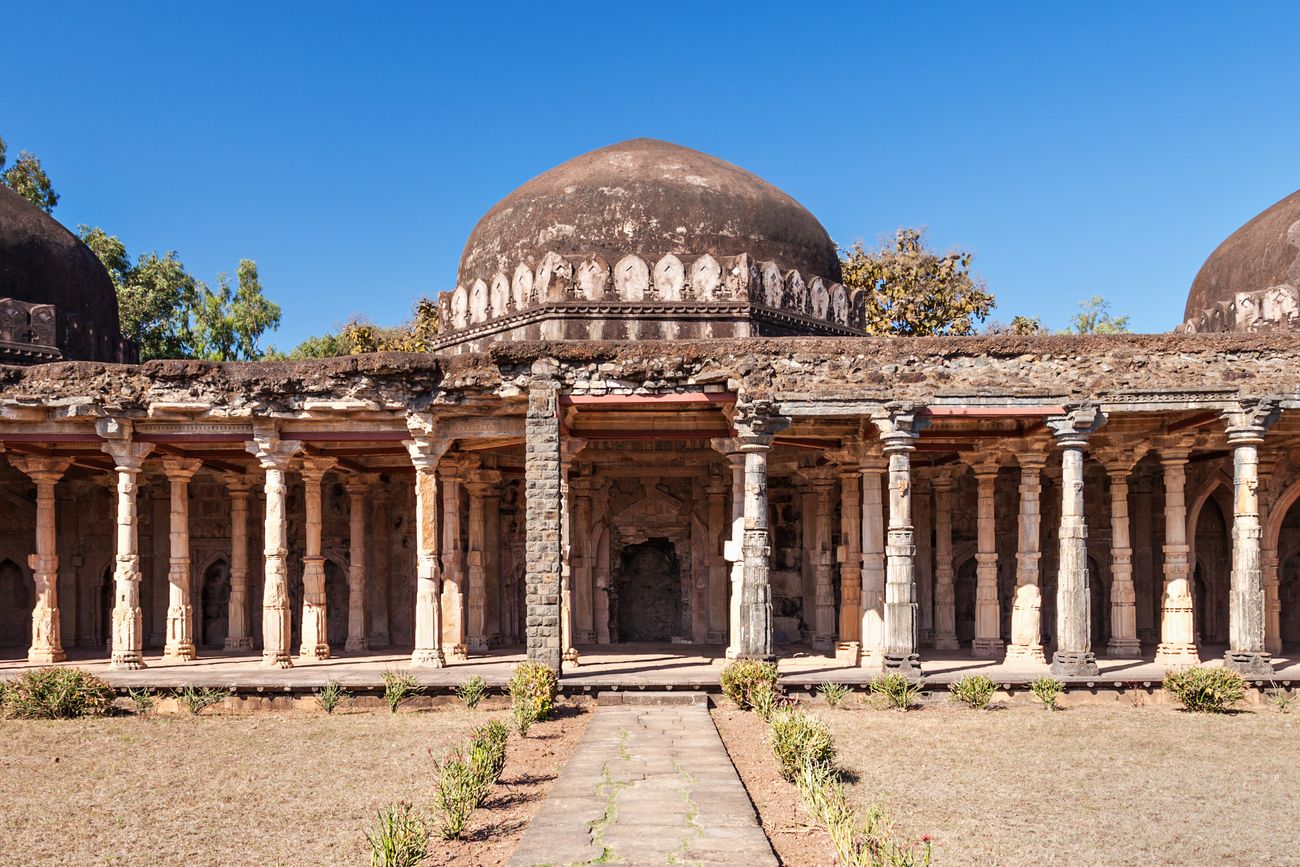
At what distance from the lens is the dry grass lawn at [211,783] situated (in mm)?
8586

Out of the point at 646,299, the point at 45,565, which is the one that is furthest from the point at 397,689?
the point at 45,565

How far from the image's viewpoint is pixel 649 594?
22547 mm

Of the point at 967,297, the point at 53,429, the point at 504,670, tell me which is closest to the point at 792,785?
the point at 504,670

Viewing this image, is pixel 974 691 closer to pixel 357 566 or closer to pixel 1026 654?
pixel 1026 654

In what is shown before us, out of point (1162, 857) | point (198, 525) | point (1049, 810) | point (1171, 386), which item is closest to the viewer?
point (1162, 857)

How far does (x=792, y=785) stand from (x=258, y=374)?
1042cm

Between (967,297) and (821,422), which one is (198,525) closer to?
(821,422)

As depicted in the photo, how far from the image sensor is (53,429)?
59.0 ft

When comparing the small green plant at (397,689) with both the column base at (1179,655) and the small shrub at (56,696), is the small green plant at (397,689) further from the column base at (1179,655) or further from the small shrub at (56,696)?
the column base at (1179,655)

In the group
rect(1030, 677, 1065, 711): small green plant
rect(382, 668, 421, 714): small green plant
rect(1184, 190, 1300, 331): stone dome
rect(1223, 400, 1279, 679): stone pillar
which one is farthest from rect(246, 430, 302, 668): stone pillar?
rect(1184, 190, 1300, 331): stone dome

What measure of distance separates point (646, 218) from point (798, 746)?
11436 millimetres

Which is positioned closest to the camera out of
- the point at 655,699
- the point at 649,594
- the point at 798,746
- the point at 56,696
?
the point at 798,746

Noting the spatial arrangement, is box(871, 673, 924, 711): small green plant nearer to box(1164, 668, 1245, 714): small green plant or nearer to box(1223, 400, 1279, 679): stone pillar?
box(1164, 668, 1245, 714): small green plant

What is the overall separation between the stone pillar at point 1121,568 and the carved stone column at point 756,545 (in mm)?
5978
